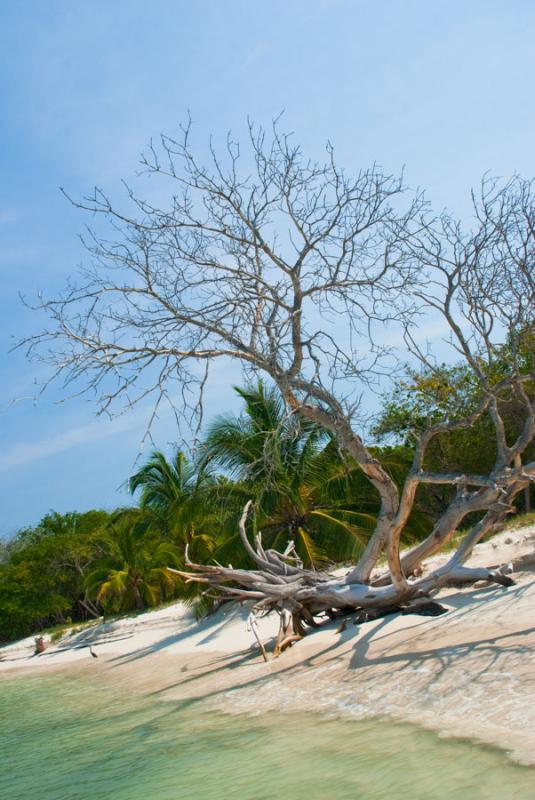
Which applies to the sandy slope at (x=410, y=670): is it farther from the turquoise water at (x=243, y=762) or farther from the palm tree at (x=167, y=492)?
the palm tree at (x=167, y=492)

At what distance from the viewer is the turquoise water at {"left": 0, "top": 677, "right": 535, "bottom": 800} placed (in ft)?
16.1

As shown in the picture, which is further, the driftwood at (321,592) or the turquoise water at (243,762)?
the driftwood at (321,592)

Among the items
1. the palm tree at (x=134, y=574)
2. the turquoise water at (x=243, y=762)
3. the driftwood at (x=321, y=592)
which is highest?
the palm tree at (x=134, y=574)

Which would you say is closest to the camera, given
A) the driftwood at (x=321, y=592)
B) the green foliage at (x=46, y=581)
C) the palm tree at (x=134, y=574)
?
the driftwood at (x=321, y=592)

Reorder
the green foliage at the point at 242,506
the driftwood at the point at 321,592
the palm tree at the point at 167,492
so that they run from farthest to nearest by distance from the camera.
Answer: the palm tree at the point at 167,492 → the green foliage at the point at 242,506 → the driftwood at the point at 321,592

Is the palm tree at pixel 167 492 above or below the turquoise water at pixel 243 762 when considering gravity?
above

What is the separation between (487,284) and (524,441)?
2197mm

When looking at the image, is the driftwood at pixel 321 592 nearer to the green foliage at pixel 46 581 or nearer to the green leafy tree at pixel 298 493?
the green leafy tree at pixel 298 493

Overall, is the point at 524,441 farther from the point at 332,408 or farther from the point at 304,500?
the point at 304,500

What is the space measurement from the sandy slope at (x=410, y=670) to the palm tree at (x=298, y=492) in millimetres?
3273

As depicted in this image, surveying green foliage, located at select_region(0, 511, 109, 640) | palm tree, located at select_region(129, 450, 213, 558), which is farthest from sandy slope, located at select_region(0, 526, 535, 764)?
green foliage, located at select_region(0, 511, 109, 640)

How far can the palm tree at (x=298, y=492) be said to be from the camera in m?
17.2

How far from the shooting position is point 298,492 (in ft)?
58.9

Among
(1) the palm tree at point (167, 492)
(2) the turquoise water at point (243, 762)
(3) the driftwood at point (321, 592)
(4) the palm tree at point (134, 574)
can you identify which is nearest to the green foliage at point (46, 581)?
(4) the palm tree at point (134, 574)
